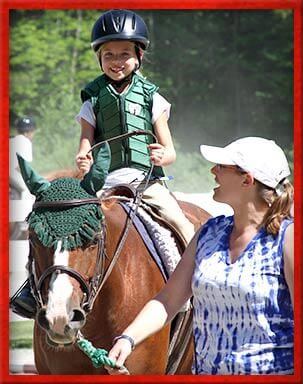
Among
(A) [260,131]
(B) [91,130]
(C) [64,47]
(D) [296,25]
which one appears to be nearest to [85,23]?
(C) [64,47]

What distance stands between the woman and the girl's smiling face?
172 centimetres

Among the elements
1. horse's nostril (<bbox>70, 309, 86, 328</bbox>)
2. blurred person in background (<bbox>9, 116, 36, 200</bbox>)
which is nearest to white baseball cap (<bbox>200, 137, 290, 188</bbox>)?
horse's nostril (<bbox>70, 309, 86, 328</bbox>)

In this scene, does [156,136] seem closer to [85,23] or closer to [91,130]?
[91,130]

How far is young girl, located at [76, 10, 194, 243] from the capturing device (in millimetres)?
5676

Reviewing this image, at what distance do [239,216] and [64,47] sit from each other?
35.3ft

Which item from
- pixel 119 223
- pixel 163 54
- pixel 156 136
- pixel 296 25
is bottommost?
pixel 119 223

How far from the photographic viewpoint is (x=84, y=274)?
15.7 ft

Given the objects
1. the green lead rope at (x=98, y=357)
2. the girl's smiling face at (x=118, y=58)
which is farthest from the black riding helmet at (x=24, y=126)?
the green lead rope at (x=98, y=357)

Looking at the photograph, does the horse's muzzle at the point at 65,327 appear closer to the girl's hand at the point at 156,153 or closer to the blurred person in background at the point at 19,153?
the girl's hand at the point at 156,153

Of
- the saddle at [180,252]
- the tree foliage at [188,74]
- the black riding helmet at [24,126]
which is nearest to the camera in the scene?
the saddle at [180,252]

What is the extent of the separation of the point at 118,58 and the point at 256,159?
188 cm

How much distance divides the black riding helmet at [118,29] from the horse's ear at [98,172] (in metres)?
0.93

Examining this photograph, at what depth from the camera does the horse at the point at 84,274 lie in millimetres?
4617

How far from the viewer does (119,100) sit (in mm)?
5699
